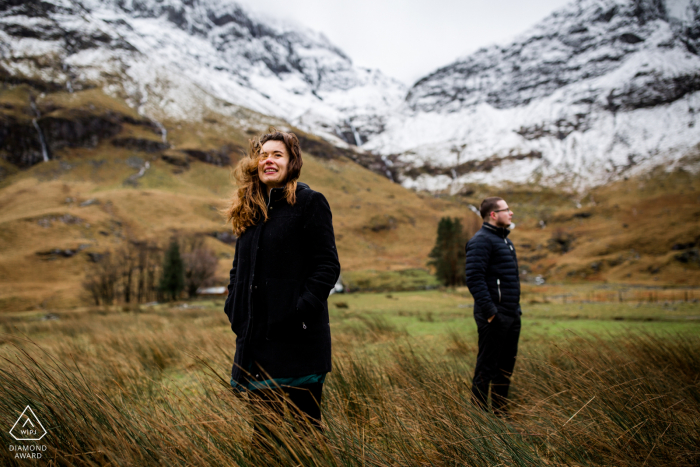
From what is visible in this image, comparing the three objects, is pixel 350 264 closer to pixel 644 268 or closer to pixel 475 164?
pixel 644 268

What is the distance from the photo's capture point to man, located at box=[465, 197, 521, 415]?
9.30ft

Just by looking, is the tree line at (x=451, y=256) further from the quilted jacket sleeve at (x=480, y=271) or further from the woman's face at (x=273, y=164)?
the woman's face at (x=273, y=164)

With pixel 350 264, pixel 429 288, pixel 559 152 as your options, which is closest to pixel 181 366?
pixel 429 288

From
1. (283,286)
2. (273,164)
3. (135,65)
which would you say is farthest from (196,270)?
(135,65)

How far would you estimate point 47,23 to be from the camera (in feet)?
381

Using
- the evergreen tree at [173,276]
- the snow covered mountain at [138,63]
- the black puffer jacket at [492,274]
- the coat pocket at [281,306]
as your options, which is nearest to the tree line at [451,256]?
the evergreen tree at [173,276]

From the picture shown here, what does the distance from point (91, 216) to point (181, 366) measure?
61939mm

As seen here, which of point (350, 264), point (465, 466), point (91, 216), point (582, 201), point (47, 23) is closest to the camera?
point (465, 466)

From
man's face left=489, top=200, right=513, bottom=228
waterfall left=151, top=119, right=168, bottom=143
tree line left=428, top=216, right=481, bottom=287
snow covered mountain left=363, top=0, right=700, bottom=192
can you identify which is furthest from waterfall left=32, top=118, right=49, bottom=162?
man's face left=489, top=200, right=513, bottom=228

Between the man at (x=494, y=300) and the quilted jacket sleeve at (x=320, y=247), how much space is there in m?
1.62

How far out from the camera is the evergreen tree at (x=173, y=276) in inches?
1118

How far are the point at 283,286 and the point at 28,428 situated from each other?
1294 mm

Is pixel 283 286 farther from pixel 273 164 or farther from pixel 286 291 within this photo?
pixel 273 164

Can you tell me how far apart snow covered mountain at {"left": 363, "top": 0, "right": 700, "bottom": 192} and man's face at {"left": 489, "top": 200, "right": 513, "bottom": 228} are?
347 ft
